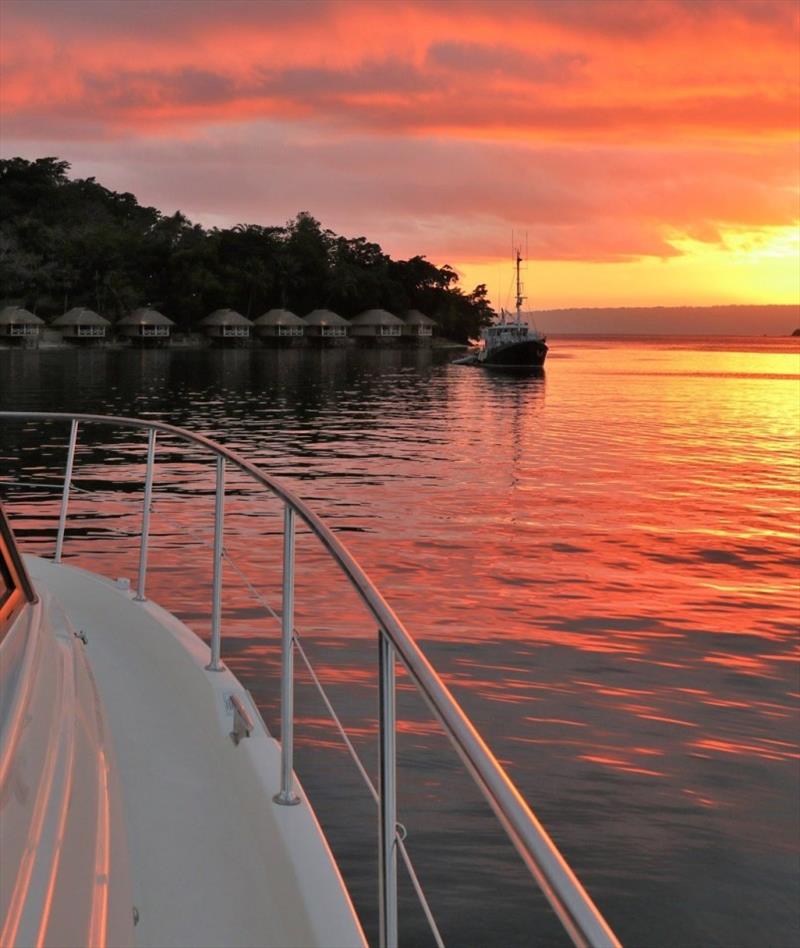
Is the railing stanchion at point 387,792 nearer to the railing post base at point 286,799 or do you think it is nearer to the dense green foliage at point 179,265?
the railing post base at point 286,799

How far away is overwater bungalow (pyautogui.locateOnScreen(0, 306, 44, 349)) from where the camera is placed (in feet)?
224

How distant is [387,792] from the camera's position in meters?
1.40

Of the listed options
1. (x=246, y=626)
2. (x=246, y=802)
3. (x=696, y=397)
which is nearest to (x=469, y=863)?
(x=246, y=802)

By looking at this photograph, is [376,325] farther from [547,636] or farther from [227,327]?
[547,636]

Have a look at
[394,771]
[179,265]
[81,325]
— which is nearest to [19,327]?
[81,325]

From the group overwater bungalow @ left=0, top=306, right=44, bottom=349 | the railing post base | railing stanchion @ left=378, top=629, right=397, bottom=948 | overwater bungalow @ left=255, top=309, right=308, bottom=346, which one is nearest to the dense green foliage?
overwater bungalow @ left=255, top=309, right=308, bottom=346

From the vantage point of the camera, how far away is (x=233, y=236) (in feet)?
292

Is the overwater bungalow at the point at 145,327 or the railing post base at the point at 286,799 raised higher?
the overwater bungalow at the point at 145,327

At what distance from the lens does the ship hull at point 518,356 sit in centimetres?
6025

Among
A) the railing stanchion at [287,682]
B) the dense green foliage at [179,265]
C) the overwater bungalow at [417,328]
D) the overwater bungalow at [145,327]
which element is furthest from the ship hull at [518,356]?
the railing stanchion at [287,682]

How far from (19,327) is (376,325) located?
3280 cm

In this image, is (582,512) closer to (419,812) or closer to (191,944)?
(419,812)

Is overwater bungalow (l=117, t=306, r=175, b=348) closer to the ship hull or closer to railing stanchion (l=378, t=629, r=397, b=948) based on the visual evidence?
the ship hull

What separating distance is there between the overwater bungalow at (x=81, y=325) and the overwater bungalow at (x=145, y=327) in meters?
1.96
